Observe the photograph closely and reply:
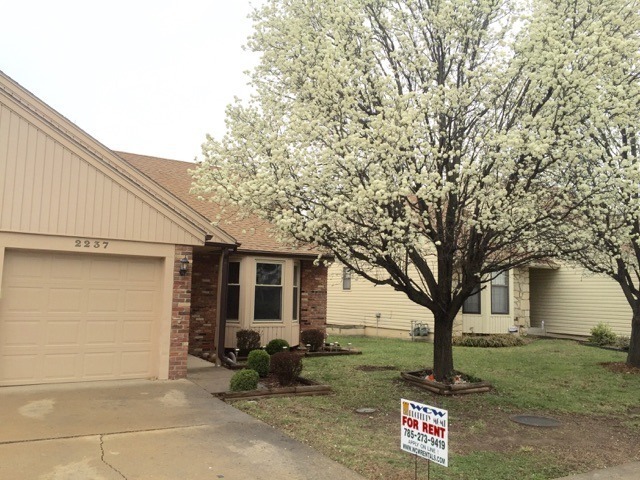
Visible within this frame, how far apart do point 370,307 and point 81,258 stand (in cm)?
1554

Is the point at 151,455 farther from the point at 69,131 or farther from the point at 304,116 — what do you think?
the point at 69,131

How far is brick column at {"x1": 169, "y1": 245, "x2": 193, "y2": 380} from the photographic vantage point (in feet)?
32.2

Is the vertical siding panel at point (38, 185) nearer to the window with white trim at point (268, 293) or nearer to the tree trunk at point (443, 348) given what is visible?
the window with white trim at point (268, 293)

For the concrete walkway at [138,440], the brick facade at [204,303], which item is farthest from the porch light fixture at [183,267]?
the brick facade at [204,303]

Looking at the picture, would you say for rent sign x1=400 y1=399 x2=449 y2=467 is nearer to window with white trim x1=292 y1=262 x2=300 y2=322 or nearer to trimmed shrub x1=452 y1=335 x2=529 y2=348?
window with white trim x1=292 y1=262 x2=300 y2=322

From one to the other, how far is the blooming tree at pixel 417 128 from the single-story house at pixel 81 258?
1.50 m

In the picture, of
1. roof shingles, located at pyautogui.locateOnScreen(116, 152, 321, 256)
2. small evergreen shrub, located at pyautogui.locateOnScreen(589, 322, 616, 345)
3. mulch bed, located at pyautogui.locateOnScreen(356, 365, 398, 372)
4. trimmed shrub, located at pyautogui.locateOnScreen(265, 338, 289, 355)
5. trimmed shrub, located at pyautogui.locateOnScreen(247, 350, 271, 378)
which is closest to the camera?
trimmed shrub, located at pyautogui.locateOnScreen(247, 350, 271, 378)

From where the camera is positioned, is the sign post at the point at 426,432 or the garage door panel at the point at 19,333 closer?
the sign post at the point at 426,432

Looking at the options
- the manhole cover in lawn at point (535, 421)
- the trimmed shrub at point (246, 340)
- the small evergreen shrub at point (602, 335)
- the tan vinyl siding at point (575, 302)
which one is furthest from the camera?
the tan vinyl siding at point (575, 302)

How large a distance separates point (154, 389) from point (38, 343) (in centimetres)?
213

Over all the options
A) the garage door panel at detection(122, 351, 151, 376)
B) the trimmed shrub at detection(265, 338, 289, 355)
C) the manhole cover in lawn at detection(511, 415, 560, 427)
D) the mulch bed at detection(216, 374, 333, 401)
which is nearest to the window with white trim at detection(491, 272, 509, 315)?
the trimmed shrub at detection(265, 338, 289, 355)

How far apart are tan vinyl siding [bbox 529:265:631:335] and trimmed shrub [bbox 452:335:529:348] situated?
3.93 m

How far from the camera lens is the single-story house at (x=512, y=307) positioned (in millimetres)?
19906

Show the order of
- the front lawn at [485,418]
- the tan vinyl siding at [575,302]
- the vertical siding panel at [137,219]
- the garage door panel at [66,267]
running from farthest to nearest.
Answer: the tan vinyl siding at [575,302], the vertical siding panel at [137,219], the garage door panel at [66,267], the front lawn at [485,418]
